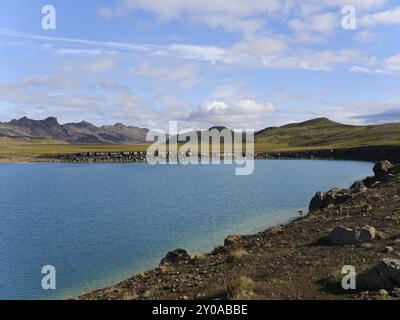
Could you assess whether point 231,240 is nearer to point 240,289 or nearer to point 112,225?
point 240,289

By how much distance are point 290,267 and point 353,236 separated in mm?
5417

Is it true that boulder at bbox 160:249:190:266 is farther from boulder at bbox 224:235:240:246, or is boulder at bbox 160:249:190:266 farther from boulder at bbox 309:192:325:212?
boulder at bbox 309:192:325:212

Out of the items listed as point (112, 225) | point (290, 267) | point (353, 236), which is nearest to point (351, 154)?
point (112, 225)

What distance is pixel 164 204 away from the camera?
193ft

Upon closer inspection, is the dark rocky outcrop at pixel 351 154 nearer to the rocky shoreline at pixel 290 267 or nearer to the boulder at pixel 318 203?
Result: the boulder at pixel 318 203

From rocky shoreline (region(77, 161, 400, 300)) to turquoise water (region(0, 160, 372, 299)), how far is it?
515 cm

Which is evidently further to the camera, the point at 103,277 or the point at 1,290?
the point at 103,277

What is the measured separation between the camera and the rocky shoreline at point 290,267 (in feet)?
53.5

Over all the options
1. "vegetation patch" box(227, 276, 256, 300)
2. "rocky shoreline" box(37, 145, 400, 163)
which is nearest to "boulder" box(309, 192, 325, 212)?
"vegetation patch" box(227, 276, 256, 300)

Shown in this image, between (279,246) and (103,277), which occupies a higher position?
(279,246)

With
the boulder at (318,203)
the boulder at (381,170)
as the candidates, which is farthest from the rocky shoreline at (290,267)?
the boulder at (381,170)
